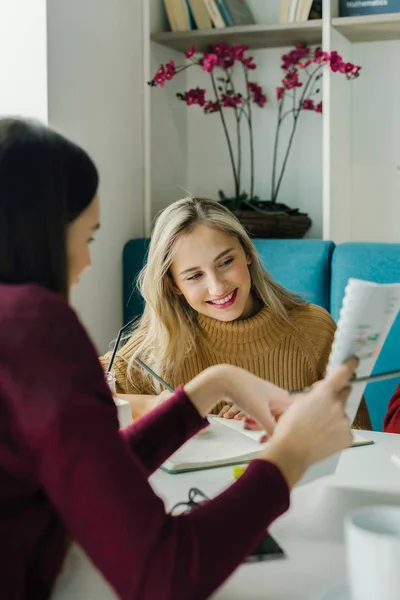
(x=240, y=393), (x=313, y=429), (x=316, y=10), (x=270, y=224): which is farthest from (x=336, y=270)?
(x=313, y=429)

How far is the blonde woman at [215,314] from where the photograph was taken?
1988 millimetres

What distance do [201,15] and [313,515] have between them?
2161mm

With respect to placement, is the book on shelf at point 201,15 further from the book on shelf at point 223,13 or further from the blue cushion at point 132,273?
the blue cushion at point 132,273

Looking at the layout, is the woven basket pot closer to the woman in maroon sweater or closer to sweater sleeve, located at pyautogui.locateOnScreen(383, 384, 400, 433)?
sweater sleeve, located at pyautogui.locateOnScreen(383, 384, 400, 433)

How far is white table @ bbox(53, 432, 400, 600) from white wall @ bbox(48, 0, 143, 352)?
1396 mm

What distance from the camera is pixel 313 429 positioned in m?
0.87

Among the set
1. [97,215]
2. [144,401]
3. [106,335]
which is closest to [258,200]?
[106,335]

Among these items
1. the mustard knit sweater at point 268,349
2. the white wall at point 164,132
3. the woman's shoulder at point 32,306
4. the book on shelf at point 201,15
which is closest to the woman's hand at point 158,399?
the mustard knit sweater at point 268,349

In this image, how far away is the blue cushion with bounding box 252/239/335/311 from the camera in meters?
2.49

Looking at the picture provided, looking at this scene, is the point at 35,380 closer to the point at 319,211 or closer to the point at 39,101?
the point at 39,101

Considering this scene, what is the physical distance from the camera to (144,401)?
1669mm

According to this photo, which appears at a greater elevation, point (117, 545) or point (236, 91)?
point (236, 91)

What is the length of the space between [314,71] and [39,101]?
101 cm

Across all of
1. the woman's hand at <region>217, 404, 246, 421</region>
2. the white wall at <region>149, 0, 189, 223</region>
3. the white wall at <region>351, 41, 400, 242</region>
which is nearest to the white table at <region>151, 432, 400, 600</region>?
the woman's hand at <region>217, 404, 246, 421</region>
